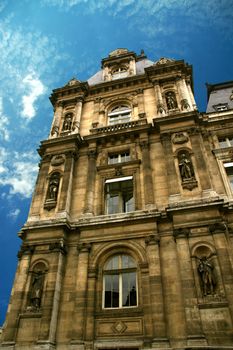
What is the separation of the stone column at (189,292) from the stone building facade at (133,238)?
0.04 meters

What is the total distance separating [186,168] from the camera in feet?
53.2

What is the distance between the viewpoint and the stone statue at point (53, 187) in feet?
57.3

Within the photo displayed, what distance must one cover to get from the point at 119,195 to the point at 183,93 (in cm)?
906

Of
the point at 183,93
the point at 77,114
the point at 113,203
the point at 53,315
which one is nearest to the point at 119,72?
the point at 77,114

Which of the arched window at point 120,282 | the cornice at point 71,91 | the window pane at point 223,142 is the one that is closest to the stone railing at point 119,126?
the window pane at point 223,142

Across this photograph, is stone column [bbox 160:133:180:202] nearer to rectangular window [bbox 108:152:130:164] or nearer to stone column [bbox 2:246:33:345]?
rectangular window [bbox 108:152:130:164]

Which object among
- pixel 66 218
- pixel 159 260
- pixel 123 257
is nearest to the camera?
pixel 159 260

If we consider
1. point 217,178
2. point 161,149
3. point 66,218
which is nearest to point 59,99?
point 161,149

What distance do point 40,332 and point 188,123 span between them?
13733mm

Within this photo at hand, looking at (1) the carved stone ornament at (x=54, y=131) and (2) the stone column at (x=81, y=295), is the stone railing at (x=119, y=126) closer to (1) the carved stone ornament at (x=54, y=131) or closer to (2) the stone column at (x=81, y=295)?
(1) the carved stone ornament at (x=54, y=131)

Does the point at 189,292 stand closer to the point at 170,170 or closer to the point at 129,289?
the point at 129,289

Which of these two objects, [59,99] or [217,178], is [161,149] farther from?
[59,99]

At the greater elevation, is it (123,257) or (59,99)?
(59,99)

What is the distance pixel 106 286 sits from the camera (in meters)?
14.0
